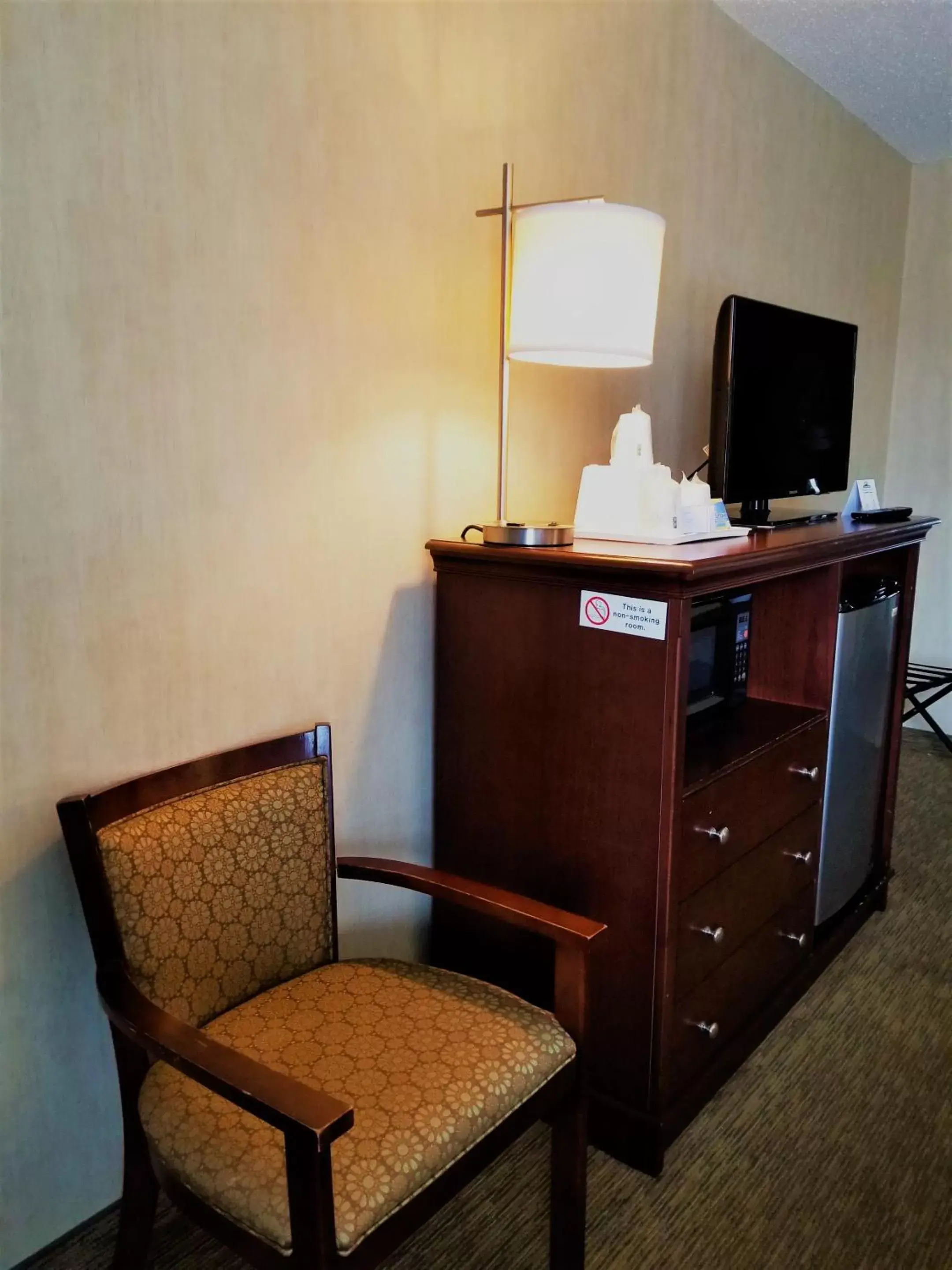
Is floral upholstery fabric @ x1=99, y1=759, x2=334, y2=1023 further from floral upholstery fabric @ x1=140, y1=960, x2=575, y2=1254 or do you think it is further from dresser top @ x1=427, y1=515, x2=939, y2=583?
dresser top @ x1=427, y1=515, x2=939, y2=583

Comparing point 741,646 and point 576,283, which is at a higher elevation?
point 576,283

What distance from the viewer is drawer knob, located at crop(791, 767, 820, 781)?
211 centimetres

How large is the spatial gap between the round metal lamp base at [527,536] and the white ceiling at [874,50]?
1.78 metres

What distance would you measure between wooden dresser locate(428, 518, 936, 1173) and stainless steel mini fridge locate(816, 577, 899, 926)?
160mm

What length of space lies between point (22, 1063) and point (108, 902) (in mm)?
342

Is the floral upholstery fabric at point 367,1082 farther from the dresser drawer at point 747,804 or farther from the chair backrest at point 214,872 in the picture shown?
the dresser drawer at point 747,804

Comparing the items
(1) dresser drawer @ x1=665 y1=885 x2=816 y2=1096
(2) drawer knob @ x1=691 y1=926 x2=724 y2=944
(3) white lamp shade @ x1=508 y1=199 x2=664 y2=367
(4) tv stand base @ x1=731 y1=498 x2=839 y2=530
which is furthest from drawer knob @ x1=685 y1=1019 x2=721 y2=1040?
(3) white lamp shade @ x1=508 y1=199 x2=664 y2=367

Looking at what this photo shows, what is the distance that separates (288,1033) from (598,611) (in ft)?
2.74

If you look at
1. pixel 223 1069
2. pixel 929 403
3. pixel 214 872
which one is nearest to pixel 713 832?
pixel 214 872

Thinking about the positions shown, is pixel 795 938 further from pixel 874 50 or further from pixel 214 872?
pixel 874 50

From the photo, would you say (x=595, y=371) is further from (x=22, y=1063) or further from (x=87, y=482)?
(x=22, y=1063)

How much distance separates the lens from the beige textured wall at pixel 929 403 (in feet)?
13.3

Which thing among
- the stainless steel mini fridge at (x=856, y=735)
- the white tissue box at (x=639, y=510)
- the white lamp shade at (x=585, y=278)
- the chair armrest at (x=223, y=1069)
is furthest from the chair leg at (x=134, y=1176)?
the stainless steel mini fridge at (x=856, y=735)

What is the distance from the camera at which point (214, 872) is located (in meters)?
1.43
